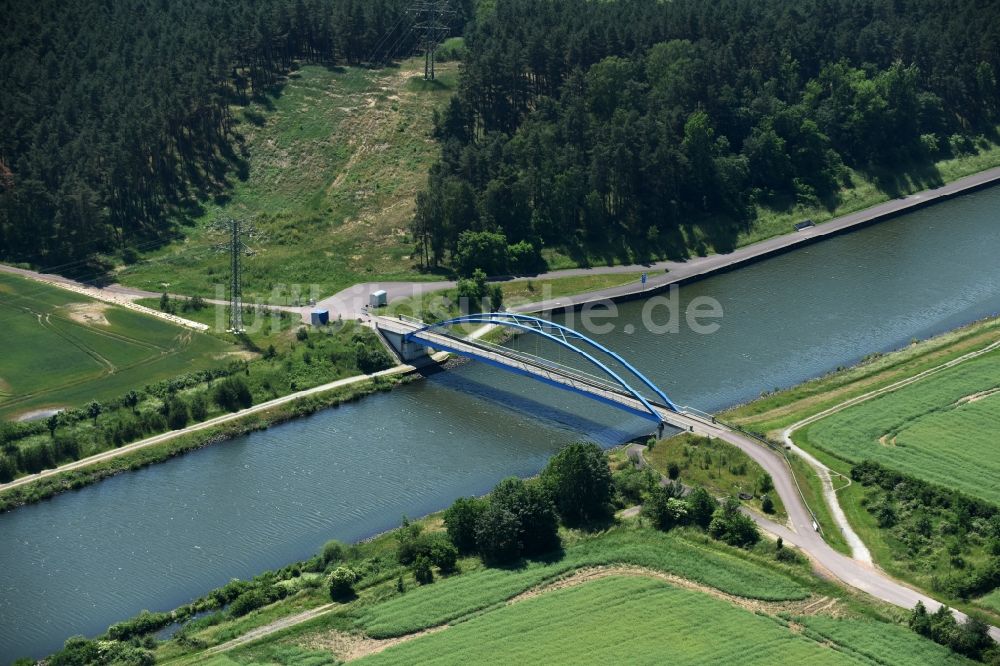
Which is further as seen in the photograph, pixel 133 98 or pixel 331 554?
pixel 133 98

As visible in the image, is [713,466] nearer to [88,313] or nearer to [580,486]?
[580,486]

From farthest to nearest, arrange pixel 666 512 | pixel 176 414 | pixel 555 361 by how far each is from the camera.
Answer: pixel 555 361
pixel 176 414
pixel 666 512

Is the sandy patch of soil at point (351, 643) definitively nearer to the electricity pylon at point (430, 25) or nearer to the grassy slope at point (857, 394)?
the grassy slope at point (857, 394)

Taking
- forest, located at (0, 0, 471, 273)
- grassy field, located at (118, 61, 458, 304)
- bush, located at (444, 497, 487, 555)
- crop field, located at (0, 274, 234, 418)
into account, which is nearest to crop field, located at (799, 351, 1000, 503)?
bush, located at (444, 497, 487, 555)

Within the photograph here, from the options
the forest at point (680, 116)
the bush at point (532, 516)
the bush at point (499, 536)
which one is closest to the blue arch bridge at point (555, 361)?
the forest at point (680, 116)

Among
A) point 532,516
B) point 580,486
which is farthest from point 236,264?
point 532,516
